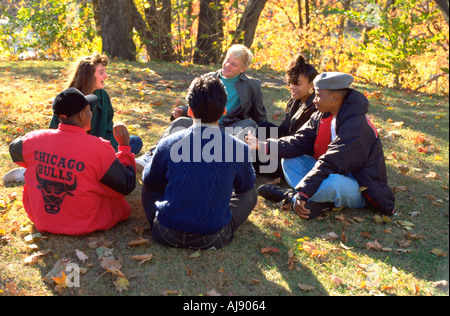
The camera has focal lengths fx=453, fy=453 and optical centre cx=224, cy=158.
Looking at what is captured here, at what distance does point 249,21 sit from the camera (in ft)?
39.8

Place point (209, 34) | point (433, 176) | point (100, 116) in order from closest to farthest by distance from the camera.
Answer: point (100, 116) → point (433, 176) → point (209, 34)

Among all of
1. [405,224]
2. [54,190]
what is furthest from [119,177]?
[405,224]

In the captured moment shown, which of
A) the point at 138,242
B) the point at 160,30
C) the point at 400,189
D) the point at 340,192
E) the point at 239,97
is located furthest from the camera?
the point at 160,30

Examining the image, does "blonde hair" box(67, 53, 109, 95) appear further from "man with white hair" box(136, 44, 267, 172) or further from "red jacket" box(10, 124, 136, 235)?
"red jacket" box(10, 124, 136, 235)

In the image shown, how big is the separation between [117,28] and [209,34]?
250 cm

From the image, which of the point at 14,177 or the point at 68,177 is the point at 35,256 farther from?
the point at 14,177

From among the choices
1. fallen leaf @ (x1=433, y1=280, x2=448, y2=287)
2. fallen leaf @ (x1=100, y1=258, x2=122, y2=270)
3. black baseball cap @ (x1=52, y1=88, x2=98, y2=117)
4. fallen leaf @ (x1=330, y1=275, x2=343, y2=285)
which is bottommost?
fallen leaf @ (x1=433, y1=280, x2=448, y2=287)

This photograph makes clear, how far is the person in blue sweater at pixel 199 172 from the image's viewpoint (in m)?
3.43

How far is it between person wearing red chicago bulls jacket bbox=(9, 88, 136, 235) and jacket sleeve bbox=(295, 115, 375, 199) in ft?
5.65

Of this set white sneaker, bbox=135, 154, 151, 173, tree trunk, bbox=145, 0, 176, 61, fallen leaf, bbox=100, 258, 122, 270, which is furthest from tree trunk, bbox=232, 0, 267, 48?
fallen leaf, bbox=100, 258, 122, 270

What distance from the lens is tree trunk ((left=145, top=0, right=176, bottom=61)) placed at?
12.2m

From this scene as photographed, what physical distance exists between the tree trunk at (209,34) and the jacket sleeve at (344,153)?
26.0 ft

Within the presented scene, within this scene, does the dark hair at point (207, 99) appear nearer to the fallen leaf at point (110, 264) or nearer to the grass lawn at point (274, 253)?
the grass lawn at point (274, 253)

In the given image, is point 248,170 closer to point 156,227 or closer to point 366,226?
point 156,227
